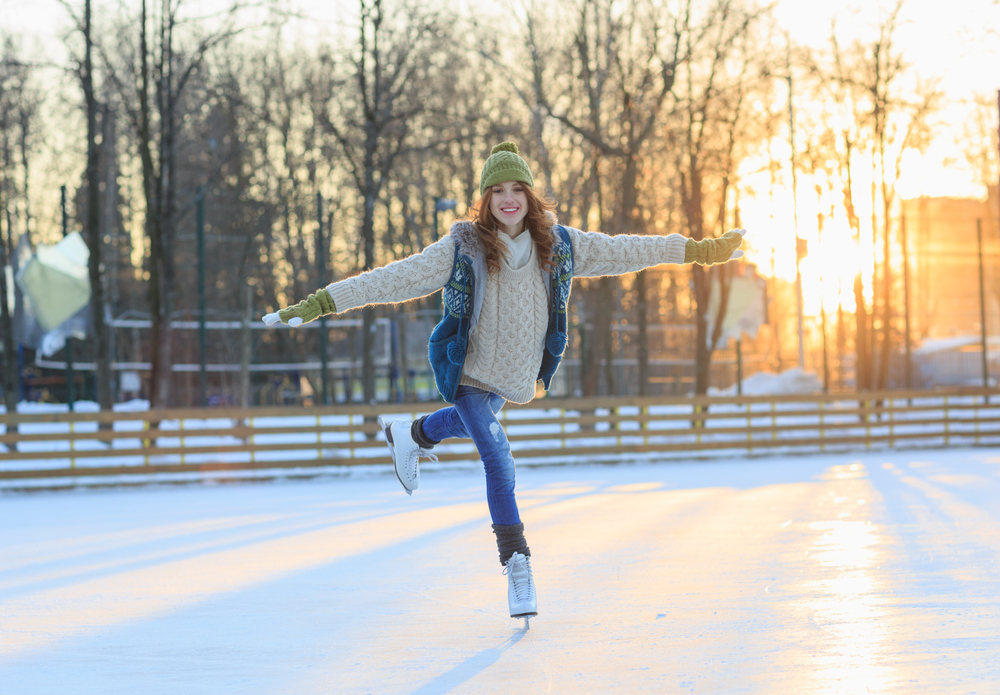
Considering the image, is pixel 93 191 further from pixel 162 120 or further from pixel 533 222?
pixel 533 222

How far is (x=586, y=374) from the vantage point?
71.6 feet

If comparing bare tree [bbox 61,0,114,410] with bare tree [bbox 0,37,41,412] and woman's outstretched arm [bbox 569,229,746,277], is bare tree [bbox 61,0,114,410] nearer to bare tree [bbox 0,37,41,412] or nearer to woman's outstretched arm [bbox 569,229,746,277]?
bare tree [bbox 0,37,41,412]

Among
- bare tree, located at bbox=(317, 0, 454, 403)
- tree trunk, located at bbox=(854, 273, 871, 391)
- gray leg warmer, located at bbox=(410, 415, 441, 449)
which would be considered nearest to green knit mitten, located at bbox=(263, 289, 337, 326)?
gray leg warmer, located at bbox=(410, 415, 441, 449)

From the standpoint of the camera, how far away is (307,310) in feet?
12.2

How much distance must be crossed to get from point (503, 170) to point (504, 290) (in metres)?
0.50

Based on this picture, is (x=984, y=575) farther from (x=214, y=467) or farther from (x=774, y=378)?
(x=774, y=378)

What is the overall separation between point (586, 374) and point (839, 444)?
21.3ft

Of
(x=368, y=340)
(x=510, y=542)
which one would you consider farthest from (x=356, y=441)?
(x=510, y=542)

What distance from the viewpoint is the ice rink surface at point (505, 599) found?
3207mm

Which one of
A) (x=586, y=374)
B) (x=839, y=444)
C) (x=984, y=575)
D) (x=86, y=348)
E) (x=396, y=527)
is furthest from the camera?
(x=86, y=348)

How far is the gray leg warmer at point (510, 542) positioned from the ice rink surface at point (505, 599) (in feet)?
0.91

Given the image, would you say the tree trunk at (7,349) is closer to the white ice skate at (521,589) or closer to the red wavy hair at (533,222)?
the red wavy hair at (533,222)

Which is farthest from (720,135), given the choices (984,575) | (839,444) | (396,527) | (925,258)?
(925,258)

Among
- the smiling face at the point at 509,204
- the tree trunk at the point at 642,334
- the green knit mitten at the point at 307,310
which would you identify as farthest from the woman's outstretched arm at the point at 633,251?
the tree trunk at the point at 642,334
